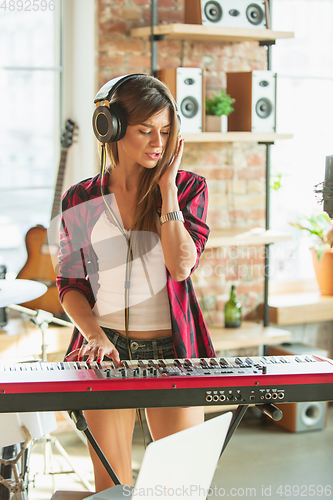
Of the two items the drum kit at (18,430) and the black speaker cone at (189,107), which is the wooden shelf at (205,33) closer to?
the black speaker cone at (189,107)

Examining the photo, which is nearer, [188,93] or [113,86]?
[113,86]

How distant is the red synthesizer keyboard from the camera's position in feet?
3.68

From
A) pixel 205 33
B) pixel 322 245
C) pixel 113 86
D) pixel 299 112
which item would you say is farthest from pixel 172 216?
pixel 299 112

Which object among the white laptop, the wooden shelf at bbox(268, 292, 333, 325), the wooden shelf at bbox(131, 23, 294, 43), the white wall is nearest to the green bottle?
the wooden shelf at bbox(268, 292, 333, 325)

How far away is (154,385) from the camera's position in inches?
45.2

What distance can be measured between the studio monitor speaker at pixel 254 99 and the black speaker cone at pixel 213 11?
0.94 feet

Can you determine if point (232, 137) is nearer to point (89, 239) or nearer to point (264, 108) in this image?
point (264, 108)

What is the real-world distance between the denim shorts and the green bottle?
1690 millimetres

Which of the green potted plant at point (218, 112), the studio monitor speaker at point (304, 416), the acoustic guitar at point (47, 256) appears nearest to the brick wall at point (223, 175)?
the green potted plant at point (218, 112)

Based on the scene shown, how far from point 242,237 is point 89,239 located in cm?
151

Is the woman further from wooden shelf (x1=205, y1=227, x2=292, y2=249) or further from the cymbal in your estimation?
wooden shelf (x1=205, y1=227, x2=292, y2=249)

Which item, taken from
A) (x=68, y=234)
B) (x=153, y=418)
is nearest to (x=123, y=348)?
(x=153, y=418)

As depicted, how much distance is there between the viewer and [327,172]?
1.44 metres

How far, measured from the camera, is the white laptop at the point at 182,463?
0.89 meters
